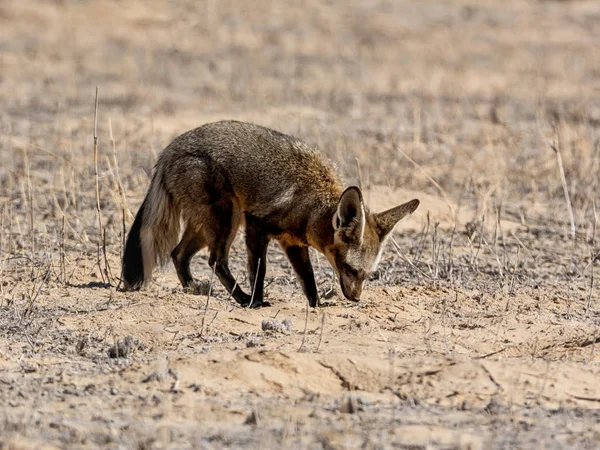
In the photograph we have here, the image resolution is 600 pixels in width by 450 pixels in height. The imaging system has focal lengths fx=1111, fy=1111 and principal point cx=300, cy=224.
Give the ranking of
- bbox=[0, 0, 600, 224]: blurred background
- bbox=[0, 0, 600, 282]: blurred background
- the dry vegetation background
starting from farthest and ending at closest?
1. bbox=[0, 0, 600, 224]: blurred background
2. bbox=[0, 0, 600, 282]: blurred background
3. the dry vegetation background

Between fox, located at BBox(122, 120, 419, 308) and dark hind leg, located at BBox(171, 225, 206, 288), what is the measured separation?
8 cm

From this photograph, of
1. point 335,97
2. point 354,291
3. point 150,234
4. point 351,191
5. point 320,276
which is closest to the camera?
point 351,191

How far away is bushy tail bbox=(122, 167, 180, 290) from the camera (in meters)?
8.23

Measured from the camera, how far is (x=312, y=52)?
23266mm

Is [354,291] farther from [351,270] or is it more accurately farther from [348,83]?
[348,83]

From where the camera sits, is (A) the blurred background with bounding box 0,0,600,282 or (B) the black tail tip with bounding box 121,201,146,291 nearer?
(B) the black tail tip with bounding box 121,201,146,291

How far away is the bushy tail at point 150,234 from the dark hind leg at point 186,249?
0.30 ft

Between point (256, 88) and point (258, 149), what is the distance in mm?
10400

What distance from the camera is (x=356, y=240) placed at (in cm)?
787

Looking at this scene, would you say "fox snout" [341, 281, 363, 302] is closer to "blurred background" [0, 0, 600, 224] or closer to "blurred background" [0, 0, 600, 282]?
"blurred background" [0, 0, 600, 282]

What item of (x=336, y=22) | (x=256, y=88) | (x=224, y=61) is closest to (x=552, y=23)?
(x=336, y=22)

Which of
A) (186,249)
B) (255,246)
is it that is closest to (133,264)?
(186,249)

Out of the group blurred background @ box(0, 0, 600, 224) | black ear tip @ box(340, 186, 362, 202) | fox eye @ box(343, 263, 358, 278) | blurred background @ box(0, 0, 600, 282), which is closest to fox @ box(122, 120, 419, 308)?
fox eye @ box(343, 263, 358, 278)

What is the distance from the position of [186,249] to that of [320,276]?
52.1 inches
